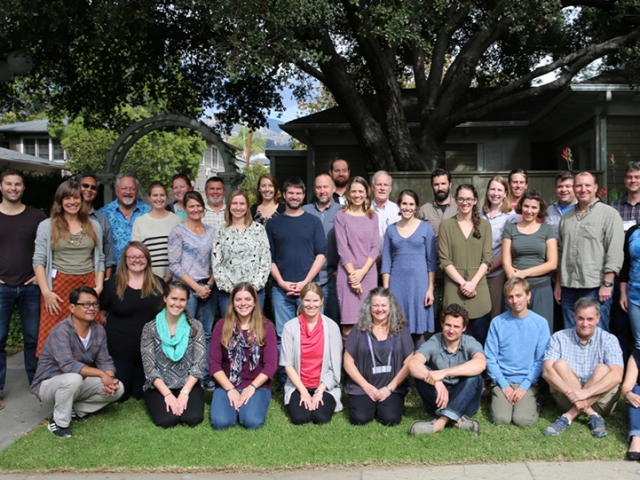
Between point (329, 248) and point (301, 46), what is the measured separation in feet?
11.3

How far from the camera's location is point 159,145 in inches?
1346

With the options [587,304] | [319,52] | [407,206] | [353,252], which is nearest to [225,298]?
[353,252]

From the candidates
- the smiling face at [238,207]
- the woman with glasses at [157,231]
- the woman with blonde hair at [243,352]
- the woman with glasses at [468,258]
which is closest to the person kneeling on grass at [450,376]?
the woman with glasses at [468,258]

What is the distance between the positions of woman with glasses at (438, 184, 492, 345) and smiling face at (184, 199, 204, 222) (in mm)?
2222

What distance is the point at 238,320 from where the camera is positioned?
5.32m

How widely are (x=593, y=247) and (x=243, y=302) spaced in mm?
2923

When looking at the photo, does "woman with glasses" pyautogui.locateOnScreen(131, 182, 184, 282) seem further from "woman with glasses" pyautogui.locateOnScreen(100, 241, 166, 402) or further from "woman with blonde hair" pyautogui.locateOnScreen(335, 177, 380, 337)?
"woman with blonde hair" pyautogui.locateOnScreen(335, 177, 380, 337)

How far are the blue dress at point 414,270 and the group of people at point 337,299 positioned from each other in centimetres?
1

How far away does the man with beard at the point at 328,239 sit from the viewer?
6.00 m

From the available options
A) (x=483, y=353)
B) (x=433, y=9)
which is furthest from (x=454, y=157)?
(x=483, y=353)

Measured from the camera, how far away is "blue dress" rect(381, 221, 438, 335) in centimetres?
559

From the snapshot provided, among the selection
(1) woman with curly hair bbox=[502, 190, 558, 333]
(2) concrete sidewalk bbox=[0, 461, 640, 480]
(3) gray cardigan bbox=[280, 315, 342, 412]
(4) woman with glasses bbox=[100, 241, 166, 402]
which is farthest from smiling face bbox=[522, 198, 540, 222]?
(4) woman with glasses bbox=[100, 241, 166, 402]

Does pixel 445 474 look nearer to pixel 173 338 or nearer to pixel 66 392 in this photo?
pixel 173 338

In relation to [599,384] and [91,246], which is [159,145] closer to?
[91,246]
